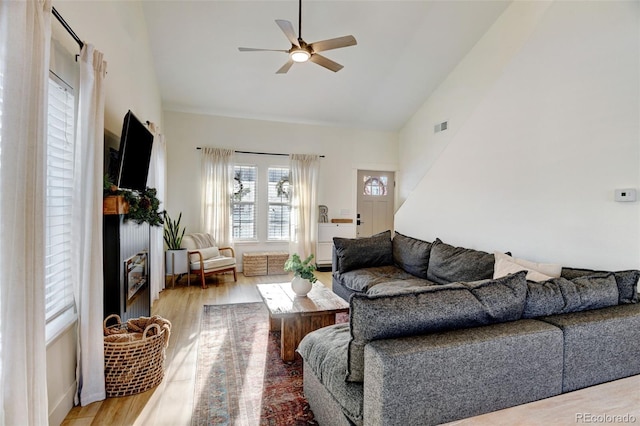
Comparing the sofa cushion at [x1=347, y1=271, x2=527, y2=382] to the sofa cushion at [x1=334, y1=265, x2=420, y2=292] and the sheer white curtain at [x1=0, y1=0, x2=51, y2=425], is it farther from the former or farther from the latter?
the sofa cushion at [x1=334, y1=265, x2=420, y2=292]

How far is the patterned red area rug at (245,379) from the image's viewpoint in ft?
6.48

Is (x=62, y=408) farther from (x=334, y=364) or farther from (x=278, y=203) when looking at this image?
(x=278, y=203)

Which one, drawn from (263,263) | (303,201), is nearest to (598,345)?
(263,263)

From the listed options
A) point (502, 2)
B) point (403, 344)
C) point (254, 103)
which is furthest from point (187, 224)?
point (502, 2)

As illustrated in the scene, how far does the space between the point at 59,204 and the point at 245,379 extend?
174 cm

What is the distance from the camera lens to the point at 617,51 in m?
2.31

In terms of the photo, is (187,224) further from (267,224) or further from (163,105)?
(163,105)

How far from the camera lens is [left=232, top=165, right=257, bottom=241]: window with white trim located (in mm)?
6203

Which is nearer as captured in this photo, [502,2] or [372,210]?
[502,2]

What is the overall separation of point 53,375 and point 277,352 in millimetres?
1548

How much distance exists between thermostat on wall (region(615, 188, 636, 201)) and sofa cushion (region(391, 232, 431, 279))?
1.82m

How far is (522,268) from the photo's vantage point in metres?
2.45

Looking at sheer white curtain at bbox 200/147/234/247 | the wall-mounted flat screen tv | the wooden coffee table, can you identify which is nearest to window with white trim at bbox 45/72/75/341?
the wall-mounted flat screen tv

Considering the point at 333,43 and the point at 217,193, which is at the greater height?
the point at 333,43
